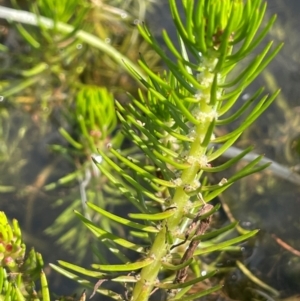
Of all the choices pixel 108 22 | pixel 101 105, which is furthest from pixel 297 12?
pixel 101 105

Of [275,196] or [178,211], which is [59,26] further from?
[178,211]

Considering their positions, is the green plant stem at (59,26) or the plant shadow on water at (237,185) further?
the green plant stem at (59,26)

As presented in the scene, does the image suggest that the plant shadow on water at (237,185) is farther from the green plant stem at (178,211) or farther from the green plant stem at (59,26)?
the green plant stem at (178,211)

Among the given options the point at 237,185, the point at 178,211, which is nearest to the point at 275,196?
the point at 237,185

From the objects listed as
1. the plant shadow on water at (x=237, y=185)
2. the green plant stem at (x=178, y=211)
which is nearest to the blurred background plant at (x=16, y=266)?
the green plant stem at (x=178, y=211)

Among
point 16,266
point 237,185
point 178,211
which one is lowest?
point 16,266

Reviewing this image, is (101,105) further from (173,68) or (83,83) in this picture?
(173,68)

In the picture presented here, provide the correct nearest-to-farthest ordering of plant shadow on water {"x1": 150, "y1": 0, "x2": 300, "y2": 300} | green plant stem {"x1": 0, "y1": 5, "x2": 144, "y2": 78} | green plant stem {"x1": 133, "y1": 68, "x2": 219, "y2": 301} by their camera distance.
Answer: green plant stem {"x1": 133, "y1": 68, "x2": 219, "y2": 301} < plant shadow on water {"x1": 150, "y1": 0, "x2": 300, "y2": 300} < green plant stem {"x1": 0, "y1": 5, "x2": 144, "y2": 78}

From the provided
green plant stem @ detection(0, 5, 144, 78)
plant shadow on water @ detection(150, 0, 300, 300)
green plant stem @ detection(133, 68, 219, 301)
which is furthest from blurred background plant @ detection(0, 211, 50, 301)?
green plant stem @ detection(0, 5, 144, 78)

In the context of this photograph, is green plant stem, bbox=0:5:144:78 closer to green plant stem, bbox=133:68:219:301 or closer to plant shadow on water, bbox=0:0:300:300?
plant shadow on water, bbox=0:0:300:300
